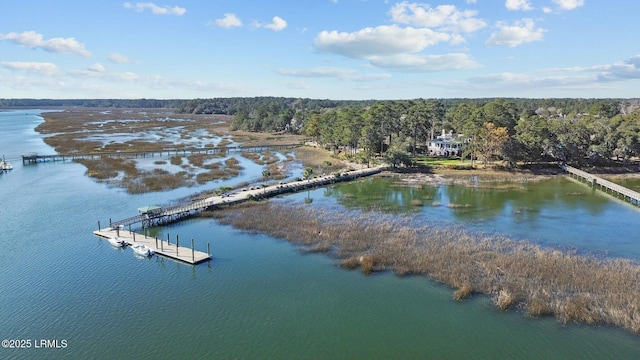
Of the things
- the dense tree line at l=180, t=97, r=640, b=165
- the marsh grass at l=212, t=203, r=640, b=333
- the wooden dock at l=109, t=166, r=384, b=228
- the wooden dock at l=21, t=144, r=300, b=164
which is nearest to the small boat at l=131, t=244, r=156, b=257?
the wooden dock at l=109, t=166, r=384, b=228

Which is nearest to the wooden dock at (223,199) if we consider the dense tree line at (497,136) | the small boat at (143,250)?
the small boat at (143,250)

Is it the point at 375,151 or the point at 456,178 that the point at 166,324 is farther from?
the point at 375,151

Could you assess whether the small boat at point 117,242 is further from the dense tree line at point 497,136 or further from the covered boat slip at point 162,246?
the dense tree line at point 497,136

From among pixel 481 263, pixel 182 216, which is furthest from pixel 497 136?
pixel 182 216

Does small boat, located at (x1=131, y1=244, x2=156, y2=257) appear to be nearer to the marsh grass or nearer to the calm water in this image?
the calm water

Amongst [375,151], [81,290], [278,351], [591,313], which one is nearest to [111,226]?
[81,290]
